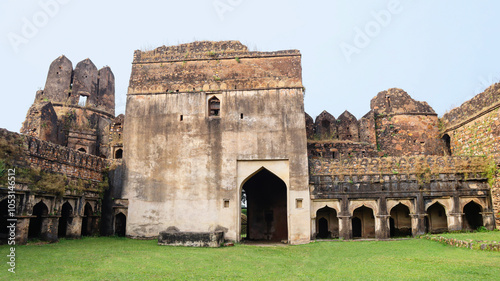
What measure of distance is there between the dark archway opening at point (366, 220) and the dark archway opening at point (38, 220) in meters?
12.3

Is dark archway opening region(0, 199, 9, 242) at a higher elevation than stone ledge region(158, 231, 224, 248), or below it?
higher

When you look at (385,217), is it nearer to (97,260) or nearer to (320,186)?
(320,186)

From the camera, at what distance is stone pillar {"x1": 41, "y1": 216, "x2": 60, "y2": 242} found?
1220 cm

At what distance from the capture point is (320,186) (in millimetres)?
15023

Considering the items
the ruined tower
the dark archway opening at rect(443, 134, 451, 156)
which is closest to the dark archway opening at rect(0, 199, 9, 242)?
the ruined tower

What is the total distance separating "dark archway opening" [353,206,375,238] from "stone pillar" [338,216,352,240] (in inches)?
61.5

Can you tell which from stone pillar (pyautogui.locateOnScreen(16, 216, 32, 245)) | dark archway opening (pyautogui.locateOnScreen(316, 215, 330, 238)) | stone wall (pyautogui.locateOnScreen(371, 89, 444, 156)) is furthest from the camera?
stone wall (pyautogui.locateOnScreen(371, 89, 444, 156))

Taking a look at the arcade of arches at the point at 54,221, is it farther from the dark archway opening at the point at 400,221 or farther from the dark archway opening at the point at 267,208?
the dark archway opening at the point at 400,221

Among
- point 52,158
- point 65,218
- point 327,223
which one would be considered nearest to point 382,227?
point 327,223

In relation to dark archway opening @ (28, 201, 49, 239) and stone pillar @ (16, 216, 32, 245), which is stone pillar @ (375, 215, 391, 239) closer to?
dark archway opening @ (28, 201, 49, 239)

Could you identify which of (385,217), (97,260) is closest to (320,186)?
(385,217)

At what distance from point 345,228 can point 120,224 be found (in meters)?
9.60

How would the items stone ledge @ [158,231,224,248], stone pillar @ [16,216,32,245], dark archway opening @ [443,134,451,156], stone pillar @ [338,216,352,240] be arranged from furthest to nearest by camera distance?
dark archway opening @ [443,134,451,156], stone pillar @ [338,216,352,240], stone ledge @ [158,231,224,248], stone pillar @ [16,216,32,245]

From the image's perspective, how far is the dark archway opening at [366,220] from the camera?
16.0 metres
